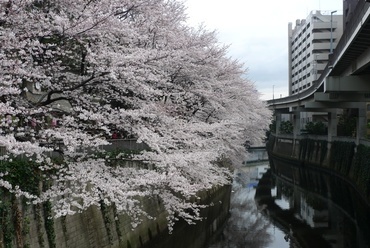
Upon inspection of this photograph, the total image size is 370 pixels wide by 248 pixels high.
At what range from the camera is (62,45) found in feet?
37.8

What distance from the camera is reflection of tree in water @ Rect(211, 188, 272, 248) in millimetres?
19625

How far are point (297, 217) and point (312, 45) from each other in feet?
216

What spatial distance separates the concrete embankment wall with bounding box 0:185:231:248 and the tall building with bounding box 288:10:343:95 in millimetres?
62476

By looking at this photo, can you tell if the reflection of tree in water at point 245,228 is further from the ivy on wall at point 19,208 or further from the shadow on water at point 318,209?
the ivy on wall at point 19,208

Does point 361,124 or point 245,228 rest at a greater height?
point 361,124

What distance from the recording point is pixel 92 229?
13.3 m

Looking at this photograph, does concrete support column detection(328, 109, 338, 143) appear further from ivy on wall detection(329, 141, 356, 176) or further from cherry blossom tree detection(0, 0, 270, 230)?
cherry blossom tree detection(0, 0, 270, 230)

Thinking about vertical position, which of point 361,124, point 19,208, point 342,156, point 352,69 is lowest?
point 342,156

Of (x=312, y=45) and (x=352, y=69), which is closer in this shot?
(x=352, y=69)

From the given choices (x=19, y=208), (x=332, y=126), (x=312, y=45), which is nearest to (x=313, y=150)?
(x=332, y=126)

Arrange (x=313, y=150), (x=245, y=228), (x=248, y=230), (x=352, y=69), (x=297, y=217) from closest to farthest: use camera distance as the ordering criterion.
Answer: (x=248, y=230)
(x=245, y=228)
(x=352, y=69)
(x=297, y=217)
(x=313, y=150)

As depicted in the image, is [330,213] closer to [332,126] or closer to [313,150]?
[332,126]

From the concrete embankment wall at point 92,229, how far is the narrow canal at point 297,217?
151 centimetres

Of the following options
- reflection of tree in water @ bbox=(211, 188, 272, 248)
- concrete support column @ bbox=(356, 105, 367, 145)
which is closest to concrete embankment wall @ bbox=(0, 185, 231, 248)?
reflection of tree in water @ bbox=(211, 188, 272, 248)
